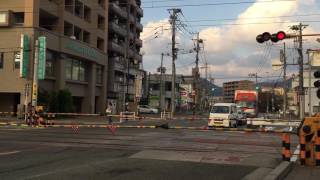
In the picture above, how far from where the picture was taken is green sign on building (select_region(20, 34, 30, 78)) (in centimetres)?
5056

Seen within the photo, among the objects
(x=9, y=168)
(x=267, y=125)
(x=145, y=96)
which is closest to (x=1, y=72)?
(x=267, y=125)

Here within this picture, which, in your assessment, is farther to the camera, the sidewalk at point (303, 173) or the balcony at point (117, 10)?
the balcony at point (117, 10)

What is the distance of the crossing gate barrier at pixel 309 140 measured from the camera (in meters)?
15.7

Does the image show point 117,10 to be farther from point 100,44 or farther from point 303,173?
point 303,173

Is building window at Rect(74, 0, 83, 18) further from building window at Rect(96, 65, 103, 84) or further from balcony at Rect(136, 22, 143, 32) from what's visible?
balcony at Rect(136, 22, 143, 32)

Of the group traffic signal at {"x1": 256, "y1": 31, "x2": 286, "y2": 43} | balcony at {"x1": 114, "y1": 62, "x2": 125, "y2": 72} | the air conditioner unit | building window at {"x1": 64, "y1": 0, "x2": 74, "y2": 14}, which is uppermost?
building window at {"x1": 64, "y1": 0, "x2": 74, "y2": 14}

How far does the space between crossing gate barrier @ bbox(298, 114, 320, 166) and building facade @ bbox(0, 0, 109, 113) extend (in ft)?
127

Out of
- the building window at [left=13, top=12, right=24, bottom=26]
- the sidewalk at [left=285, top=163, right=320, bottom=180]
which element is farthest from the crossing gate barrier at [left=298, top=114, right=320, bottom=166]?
the building window at [left=13, top=12, right=24, bottom=26]

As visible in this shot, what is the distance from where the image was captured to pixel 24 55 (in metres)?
50.8

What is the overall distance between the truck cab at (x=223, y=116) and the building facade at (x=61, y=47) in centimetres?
1844

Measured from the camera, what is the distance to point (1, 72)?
5344cm

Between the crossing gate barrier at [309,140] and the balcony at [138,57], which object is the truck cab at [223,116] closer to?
the crossing gate barrier at [309,140]

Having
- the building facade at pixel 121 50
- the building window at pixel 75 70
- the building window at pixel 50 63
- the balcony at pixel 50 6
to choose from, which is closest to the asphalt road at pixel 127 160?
the balcony at pixel 50 6

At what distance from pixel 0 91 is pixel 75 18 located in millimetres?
15109
